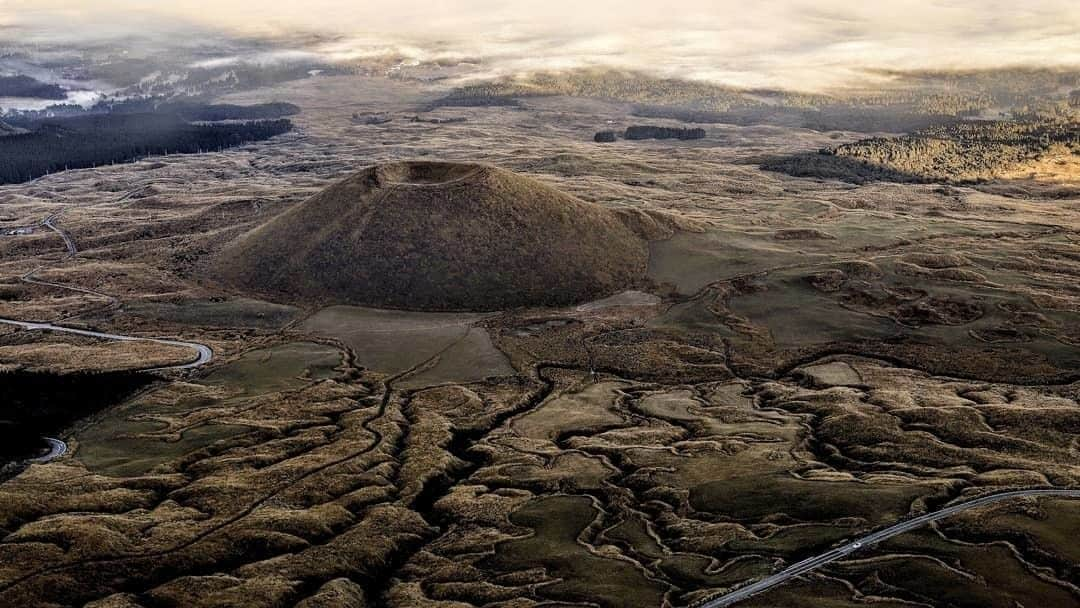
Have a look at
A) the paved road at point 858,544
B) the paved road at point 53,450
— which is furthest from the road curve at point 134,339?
the paved road at point 858,544

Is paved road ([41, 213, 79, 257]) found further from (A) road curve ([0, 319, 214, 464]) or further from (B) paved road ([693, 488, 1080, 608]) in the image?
(B) paved road ([693, 488, 1080, 608])

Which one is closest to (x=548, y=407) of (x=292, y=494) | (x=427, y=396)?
(x=427, y=396)

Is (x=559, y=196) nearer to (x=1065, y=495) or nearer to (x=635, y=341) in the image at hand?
(x=635, y=341)

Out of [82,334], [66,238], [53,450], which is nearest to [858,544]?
[53,450]

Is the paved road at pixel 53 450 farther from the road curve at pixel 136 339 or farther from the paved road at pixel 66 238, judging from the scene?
the paved road at pixel 66 238

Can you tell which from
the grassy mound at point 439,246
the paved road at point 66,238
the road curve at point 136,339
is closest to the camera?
the road curve at point 136,339
